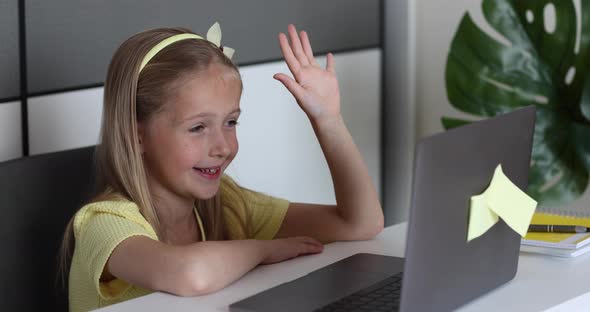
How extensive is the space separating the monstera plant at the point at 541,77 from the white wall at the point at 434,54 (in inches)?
9.4

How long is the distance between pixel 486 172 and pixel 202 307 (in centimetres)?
40

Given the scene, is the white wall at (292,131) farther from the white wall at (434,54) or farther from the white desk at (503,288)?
the white desk at (503,288)

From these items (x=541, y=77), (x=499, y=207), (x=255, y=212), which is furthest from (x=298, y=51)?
(x=541, y=77)

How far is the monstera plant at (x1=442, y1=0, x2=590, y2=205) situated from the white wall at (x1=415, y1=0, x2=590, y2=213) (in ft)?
0.79

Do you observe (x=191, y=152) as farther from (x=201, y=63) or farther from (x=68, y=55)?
(x=68, y=55)

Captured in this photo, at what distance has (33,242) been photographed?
62.4 inches

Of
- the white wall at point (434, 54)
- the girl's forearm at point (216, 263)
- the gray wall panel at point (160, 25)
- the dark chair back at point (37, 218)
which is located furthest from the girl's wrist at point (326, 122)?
the white wall at point (434, 54)

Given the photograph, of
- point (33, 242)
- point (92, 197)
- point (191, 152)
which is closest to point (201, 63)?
point (191, 152)

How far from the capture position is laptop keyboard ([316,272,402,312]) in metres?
1.20

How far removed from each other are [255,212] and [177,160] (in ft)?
0.92

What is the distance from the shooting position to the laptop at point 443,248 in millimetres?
1052

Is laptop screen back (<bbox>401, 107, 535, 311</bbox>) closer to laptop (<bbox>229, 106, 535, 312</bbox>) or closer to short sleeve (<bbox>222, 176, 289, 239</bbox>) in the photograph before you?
laptop (<bbox>229, 106, 535, 312</bbox>)

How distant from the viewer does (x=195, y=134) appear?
1560mm

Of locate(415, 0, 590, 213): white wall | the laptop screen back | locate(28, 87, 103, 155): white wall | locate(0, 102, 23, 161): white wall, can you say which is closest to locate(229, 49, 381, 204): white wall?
locate(415, 0, 590, 213): white wall
